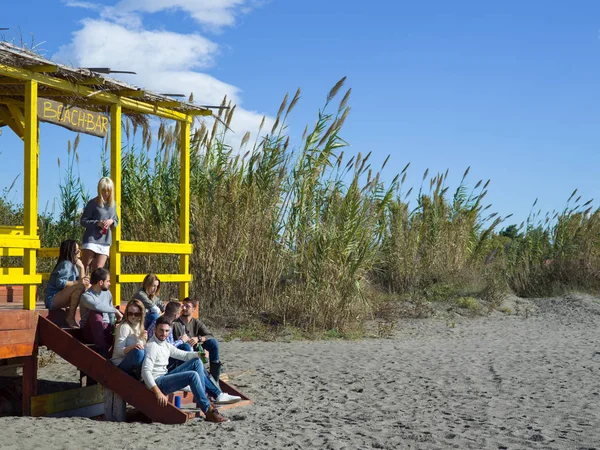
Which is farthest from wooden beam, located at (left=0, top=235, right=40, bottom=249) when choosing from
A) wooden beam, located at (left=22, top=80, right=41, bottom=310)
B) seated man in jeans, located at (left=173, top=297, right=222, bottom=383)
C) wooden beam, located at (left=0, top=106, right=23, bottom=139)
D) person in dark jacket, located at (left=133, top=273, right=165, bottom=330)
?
wooden beam, located at (left=0, top=106, right=23, bottom=139)

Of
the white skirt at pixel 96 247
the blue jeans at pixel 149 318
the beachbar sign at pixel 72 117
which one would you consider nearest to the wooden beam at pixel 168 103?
the beachbar sign at pixel 72 117

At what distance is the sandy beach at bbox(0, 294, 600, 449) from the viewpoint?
635 cm

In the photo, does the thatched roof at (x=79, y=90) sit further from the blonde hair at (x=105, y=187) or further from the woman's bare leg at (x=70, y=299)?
the woman's bare leg at (x=70, y=299)

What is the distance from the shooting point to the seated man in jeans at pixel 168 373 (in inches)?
281

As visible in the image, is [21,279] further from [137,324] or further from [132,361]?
[132,361]

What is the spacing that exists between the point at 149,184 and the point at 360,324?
14.8 feet

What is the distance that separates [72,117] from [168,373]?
123 inches

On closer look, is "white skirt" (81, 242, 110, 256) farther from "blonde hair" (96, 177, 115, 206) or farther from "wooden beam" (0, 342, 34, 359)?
"wooden beam" (0, 342, 34, 359)

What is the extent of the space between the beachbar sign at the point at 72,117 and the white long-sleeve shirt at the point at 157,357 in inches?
105

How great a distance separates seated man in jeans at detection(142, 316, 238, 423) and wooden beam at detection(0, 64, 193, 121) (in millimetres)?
2771

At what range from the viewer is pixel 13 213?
16562 mm

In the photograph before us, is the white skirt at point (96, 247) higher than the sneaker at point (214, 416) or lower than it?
higher

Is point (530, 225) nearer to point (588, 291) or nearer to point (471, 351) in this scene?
point (588, 291)

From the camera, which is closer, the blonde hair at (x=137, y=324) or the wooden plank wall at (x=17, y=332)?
the wooden plank wall at (x=17, y=332)
